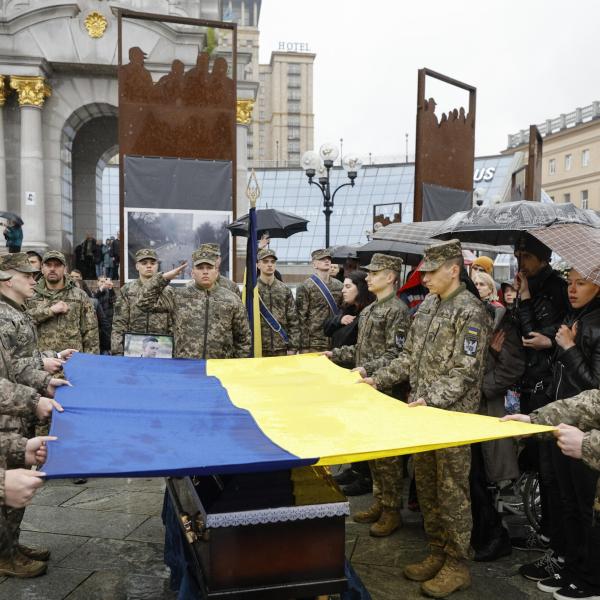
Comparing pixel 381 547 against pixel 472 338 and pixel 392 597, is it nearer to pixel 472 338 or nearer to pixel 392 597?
pixel 392 597

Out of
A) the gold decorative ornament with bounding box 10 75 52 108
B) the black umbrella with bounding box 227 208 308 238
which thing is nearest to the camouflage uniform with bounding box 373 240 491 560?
the black umbrella with bounding box 227 208 308 238

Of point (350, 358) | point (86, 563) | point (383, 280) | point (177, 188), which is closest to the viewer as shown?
point (86, 563)

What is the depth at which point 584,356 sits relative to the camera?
3471 mm

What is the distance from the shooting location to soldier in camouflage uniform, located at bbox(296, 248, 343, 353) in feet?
25.0

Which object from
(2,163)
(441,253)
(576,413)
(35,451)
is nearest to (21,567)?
(35,451)

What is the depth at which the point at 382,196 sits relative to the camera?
50594mm

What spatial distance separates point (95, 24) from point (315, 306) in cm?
1008

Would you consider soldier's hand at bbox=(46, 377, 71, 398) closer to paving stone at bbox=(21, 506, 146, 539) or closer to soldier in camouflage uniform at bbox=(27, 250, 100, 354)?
paving stone at bbox=(21, 506, 146, 539)

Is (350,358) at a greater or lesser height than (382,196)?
lesser

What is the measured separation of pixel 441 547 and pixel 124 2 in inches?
561

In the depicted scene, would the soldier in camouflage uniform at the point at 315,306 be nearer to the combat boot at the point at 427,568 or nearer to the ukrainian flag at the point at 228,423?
the ukrainian flag at the point at 228,423

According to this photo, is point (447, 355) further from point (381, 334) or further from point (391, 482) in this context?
point (391, 482)

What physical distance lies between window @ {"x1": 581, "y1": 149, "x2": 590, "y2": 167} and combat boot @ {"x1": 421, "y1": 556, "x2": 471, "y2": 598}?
6407cm

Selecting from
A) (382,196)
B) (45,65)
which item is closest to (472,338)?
(45,65)
